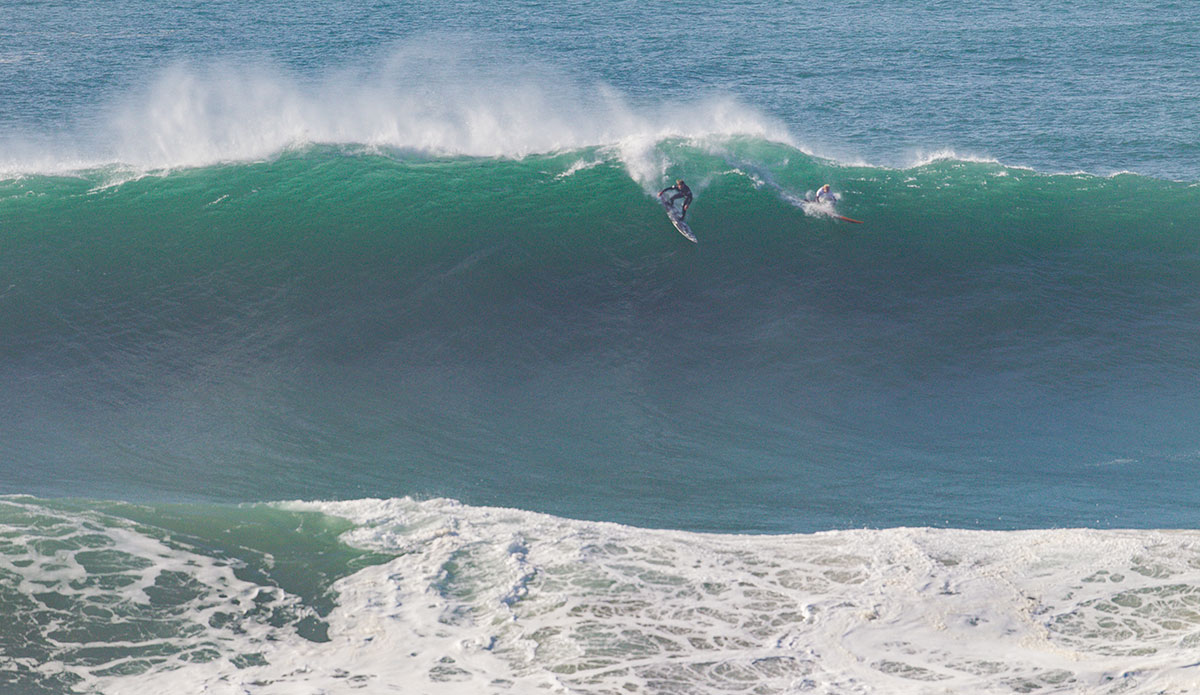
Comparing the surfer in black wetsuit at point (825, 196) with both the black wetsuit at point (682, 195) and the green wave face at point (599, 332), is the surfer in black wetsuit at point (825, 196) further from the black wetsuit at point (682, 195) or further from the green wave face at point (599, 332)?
the black wetsuit at point (682, 195)

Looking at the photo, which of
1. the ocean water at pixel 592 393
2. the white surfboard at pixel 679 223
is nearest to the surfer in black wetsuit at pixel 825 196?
the ocean water at pixel 592 393

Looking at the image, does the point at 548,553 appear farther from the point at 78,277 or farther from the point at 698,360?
the point at 78,277

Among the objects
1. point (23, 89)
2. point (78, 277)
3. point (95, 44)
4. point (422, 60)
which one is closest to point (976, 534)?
point (78, 277)

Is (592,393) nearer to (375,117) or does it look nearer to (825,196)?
(825,196)

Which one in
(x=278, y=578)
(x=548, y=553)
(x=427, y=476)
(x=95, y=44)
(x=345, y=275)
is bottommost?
(x=278, y=578)

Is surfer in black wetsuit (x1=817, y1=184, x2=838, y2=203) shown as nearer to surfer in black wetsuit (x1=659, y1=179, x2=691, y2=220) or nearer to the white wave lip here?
surfer in black wetsuit (x1=659, y1=179, x2=691, y2=220)

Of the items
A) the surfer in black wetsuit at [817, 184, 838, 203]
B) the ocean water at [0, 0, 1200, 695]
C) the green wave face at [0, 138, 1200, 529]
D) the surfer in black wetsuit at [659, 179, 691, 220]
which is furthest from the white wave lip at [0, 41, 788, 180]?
the surfer in black wetsuit at [817, 184, 838, 203]
